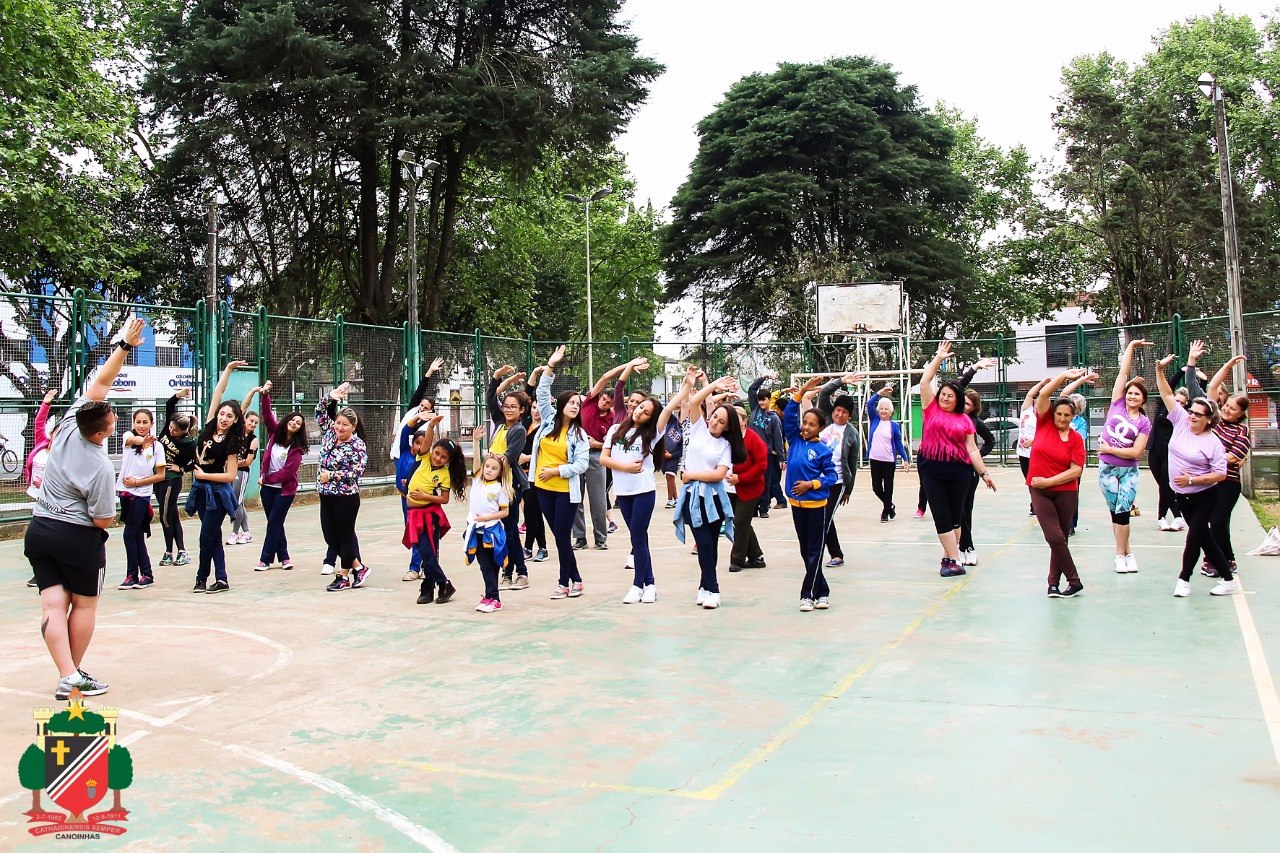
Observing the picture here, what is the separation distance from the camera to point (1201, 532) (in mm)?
8555

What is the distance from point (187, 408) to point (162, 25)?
1110 centimetres

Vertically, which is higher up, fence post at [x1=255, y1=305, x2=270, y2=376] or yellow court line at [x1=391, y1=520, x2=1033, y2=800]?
fence post at [x1=255, y1=305, x2=270, y2=376]

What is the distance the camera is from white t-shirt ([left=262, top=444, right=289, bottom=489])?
10.8 meters

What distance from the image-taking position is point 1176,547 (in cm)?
1123

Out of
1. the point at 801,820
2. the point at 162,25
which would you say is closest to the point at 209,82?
the point at 162,25

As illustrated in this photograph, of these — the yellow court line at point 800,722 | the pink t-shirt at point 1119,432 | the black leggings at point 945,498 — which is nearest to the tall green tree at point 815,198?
the pink t-shirt at point 1119,432

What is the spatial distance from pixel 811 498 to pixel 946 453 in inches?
70.4

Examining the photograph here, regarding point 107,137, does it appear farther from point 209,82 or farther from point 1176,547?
point 1176,547

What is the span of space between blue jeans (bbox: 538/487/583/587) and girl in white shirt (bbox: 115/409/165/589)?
3734 millimetres

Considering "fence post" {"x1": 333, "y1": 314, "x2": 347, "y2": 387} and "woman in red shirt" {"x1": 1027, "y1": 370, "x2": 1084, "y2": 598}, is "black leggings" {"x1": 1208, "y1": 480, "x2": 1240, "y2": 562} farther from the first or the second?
"fence post" {"x1": 333, "y1": 314, "x2": 347, "y2": 387}

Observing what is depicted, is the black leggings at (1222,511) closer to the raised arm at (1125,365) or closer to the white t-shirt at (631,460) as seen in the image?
the raised arm at (1125,365)

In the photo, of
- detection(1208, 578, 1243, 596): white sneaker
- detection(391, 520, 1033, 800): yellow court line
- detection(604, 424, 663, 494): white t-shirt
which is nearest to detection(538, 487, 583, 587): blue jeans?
detection(604, 424, 663, 494): white t-shirt

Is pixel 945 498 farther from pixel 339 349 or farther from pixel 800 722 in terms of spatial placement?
pixel 339 349

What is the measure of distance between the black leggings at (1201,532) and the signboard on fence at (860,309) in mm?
18791
